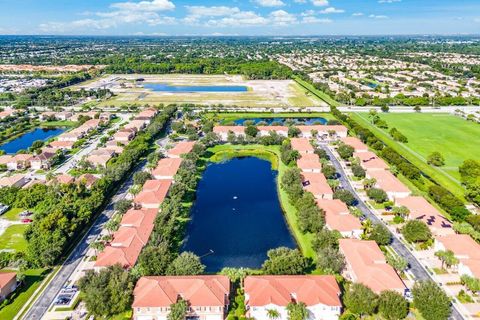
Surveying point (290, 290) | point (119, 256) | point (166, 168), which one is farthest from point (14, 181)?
point (290, 290)

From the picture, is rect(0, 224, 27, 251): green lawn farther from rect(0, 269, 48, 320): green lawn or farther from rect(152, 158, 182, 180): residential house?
rect(152, 158, 182, 180): residential house

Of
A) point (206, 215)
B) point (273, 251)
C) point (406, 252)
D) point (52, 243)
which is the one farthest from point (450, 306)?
point (52, 243)

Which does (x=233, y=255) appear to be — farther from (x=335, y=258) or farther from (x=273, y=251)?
(x=335, y=258)

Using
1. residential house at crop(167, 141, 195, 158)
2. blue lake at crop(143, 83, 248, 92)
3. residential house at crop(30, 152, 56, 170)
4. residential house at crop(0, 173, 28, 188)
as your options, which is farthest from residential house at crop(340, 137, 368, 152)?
blue lake at crop(143, 83, 248, 92)

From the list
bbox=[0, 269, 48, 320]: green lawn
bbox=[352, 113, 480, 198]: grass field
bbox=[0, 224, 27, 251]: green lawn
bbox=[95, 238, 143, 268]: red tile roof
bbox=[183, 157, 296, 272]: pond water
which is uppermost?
bbox=[95, 238, 143, 268]: red tile roof

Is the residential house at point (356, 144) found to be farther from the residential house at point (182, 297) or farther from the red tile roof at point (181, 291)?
the residential house at point (182, 297)

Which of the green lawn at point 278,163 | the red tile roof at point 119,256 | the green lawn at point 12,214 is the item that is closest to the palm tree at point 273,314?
the green lawn at point 278,163
